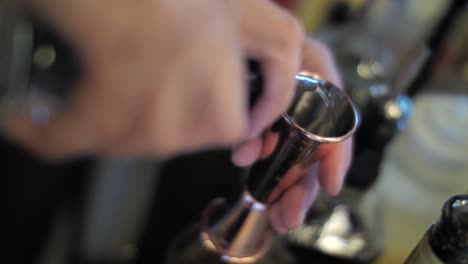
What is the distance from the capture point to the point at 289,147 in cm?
23

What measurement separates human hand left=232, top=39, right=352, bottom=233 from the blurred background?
0.14 feet

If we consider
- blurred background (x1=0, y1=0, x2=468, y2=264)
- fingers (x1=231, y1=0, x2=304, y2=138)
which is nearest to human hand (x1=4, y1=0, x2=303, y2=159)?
fingers (x1=231, y1=0, x2=304, y2=138)

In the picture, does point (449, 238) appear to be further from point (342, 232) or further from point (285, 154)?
point (342, 232)

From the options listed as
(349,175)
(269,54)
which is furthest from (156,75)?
(349,175)

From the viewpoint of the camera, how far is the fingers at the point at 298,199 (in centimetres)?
26

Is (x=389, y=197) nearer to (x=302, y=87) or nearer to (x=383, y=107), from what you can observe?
(x=383, y=107)

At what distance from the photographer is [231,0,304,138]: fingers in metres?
0.21

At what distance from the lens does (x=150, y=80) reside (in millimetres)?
170

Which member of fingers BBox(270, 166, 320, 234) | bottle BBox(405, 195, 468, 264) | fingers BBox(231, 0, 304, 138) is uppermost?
fingers BBox(231, 0, 304, 138)

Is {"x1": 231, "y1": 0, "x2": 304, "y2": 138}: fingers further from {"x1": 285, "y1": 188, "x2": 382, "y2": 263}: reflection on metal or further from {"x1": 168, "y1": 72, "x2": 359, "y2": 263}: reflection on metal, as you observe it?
{"x1": 285, "y1": 188, "x2": 382, "y2": 263}: reflection on metal

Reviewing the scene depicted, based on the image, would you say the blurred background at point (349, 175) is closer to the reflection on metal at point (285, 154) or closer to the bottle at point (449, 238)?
the reflection on metal at point (285, 154)

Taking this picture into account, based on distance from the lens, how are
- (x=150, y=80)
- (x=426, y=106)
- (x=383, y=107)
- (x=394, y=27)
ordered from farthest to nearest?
(x=394, y=27), (x=426, y=106), (x=383, y=107), (x=150, y=80)

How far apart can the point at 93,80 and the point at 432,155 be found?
408 millimetres

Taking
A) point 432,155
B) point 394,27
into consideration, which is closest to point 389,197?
point 432,155
